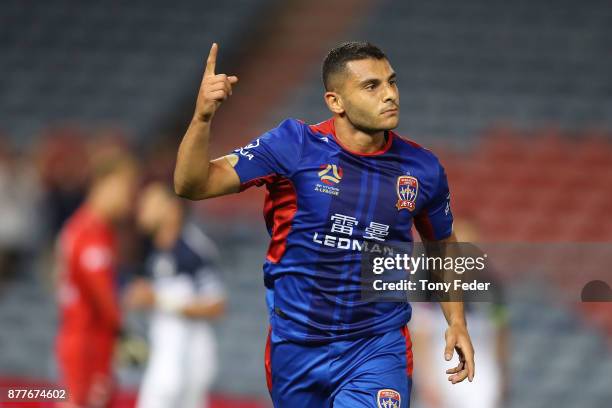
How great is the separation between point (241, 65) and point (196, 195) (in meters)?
10.0

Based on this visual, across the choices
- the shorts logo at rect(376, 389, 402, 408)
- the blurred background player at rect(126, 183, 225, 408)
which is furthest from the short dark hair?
the blurred background player at rect(126, 183, 225, 408)

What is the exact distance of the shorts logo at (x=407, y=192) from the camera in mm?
3934

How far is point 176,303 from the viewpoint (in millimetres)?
7570

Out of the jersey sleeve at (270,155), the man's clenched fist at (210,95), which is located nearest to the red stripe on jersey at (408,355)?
the jersey sleeve at (270,155)

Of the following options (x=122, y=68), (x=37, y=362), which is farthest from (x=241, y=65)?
(x=37, y=362)

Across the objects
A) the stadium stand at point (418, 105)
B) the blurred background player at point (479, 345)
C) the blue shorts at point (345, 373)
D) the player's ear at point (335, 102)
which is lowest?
the blue shorts at point (345, 373)

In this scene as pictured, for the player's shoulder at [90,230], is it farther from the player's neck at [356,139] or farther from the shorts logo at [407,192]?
the shorts logo at [407,192]

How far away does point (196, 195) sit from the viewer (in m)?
3.54

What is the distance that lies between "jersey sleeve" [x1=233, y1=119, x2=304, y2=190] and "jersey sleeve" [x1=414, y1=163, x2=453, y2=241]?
1.93 ft

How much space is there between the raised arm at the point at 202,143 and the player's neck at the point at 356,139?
63cm

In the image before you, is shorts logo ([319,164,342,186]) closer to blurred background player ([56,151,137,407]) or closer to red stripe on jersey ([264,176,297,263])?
red stripe on jersey ([264,176,297,263])

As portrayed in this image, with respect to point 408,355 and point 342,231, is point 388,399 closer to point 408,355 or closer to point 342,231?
point 408,355

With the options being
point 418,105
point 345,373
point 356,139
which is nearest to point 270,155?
point 356,139

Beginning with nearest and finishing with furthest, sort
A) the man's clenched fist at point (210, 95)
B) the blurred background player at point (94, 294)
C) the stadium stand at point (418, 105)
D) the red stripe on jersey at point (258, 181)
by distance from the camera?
the man's clenched fist at point (210, 95) → the red stripe on jersey at point (258, 181) → the blurred background player at point (94, 294) → the stadium stand at point (418, 105)
